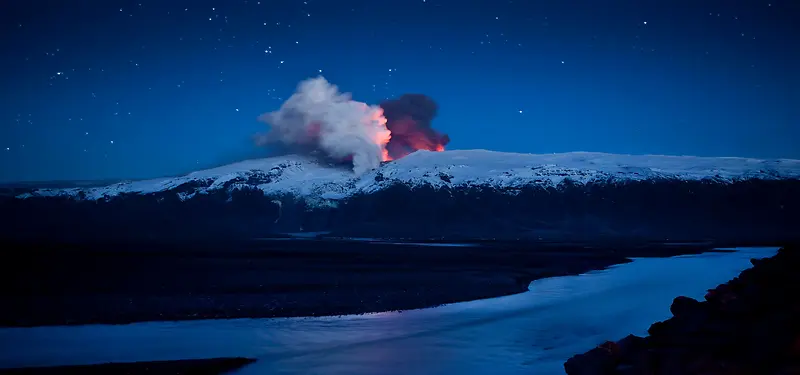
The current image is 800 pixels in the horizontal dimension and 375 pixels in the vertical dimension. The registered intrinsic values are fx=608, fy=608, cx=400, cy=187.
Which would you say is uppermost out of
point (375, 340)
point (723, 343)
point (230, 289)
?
point (723, 343)

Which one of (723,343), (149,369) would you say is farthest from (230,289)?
(723,343)

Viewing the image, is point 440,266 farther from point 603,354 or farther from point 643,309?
point 603,354

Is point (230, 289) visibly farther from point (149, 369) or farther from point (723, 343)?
point (723, 343)

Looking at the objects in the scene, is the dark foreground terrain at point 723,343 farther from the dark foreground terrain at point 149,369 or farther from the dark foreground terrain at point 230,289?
the dark foreground terrain at point 230,289

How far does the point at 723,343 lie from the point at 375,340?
27.1 feet

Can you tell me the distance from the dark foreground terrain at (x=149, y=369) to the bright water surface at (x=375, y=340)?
472 mm

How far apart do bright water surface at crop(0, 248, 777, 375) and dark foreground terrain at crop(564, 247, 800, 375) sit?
1869 mm

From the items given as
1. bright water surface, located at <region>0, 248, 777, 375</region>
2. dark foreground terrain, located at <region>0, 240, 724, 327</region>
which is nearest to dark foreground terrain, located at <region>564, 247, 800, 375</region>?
bright water surface, located at <region>0, 248, 777, 375</region>

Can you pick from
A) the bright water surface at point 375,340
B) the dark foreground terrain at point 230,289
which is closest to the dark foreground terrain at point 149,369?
the bright water surface at point 375,340

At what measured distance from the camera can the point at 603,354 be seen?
11234 millimetres

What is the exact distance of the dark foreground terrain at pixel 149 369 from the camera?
11781 mm

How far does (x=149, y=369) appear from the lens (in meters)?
12.1

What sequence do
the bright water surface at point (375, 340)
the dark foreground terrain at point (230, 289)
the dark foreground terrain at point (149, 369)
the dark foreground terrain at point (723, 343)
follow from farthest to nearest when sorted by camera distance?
the dark foreground terrain at point (230, 289), the bright water surface at point (375, 340), the dark foreground terrain at point (149, 369), the dark foreground terrain at point (723, 343)

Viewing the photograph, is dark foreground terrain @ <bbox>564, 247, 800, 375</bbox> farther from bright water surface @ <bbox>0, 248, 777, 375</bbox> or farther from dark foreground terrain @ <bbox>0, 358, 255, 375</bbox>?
dark foreground terrain @ <bbox>0, 358, 255, 375</bbox>
